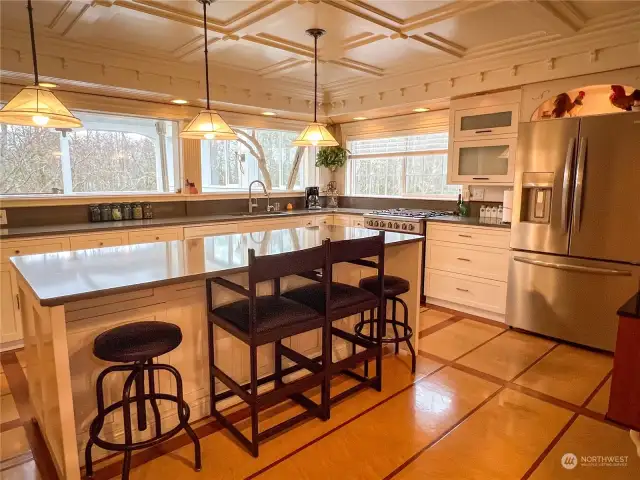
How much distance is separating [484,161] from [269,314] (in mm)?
3034

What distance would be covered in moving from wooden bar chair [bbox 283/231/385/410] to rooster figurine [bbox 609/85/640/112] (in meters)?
2.23

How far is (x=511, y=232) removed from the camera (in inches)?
142

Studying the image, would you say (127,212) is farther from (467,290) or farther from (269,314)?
(467,290)

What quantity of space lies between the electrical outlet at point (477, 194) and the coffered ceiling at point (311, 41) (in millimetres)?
1073

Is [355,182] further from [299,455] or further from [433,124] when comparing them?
[299,455]

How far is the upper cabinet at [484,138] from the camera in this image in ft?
12.6

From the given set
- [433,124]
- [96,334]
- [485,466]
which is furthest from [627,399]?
[433,124]

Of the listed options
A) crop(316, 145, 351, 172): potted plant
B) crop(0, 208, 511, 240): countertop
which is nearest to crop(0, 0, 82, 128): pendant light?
crop(0, 208, 511, 240): countertop

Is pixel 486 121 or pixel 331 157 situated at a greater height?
pixel 486 121

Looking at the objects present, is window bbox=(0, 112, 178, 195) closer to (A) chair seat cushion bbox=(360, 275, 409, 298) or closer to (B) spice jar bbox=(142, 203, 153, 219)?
(B) spice jar bbox=(142, 203, 153, 219)

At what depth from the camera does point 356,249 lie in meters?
2.27

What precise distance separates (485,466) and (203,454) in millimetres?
1383

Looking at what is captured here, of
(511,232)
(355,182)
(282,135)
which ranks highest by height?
(282,135)

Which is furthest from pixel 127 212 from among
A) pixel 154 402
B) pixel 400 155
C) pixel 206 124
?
pixel 400 155
